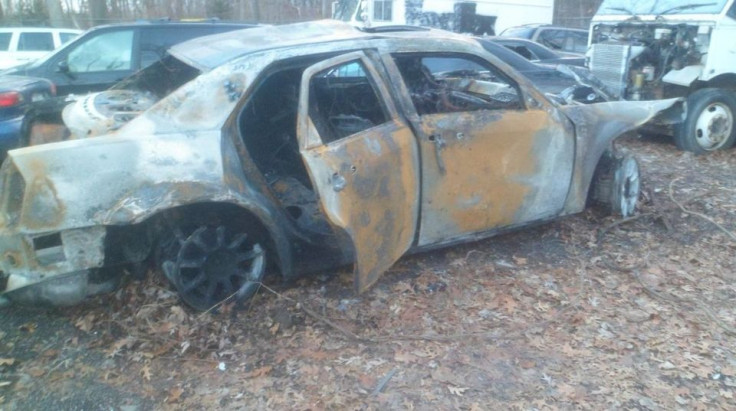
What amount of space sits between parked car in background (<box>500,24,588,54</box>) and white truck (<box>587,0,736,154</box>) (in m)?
3.95

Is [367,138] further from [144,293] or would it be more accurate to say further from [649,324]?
[649,324]

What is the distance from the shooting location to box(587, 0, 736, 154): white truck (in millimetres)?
7113

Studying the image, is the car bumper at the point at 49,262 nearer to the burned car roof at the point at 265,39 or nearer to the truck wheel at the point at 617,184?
the burned car roof at the point at 265,39

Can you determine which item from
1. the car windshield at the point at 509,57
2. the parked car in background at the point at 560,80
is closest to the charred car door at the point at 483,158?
the parked car in background at the point at 560,80

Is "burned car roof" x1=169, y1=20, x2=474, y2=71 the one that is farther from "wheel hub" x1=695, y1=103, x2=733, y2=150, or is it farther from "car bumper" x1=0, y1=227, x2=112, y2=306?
"wheel hub" x1=695, y1=103, x2=733, y2=150

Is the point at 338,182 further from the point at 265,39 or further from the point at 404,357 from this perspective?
the point at 265,39

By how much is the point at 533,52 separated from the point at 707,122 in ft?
10.1

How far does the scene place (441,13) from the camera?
15.8m

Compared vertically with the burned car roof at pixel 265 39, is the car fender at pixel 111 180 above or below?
below

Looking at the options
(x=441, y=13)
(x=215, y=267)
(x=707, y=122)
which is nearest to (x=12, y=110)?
(x=215, y=267)

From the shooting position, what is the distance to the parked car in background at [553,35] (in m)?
12.0

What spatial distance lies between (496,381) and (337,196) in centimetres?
127

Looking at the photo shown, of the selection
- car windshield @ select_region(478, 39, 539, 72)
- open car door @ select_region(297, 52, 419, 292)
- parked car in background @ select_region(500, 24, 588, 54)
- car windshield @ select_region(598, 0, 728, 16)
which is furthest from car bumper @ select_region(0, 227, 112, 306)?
parked car in background @ select_region(500, 24, 588, 54)

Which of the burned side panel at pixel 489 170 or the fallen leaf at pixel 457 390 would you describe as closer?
the fallen leaf at pixel 457 390
